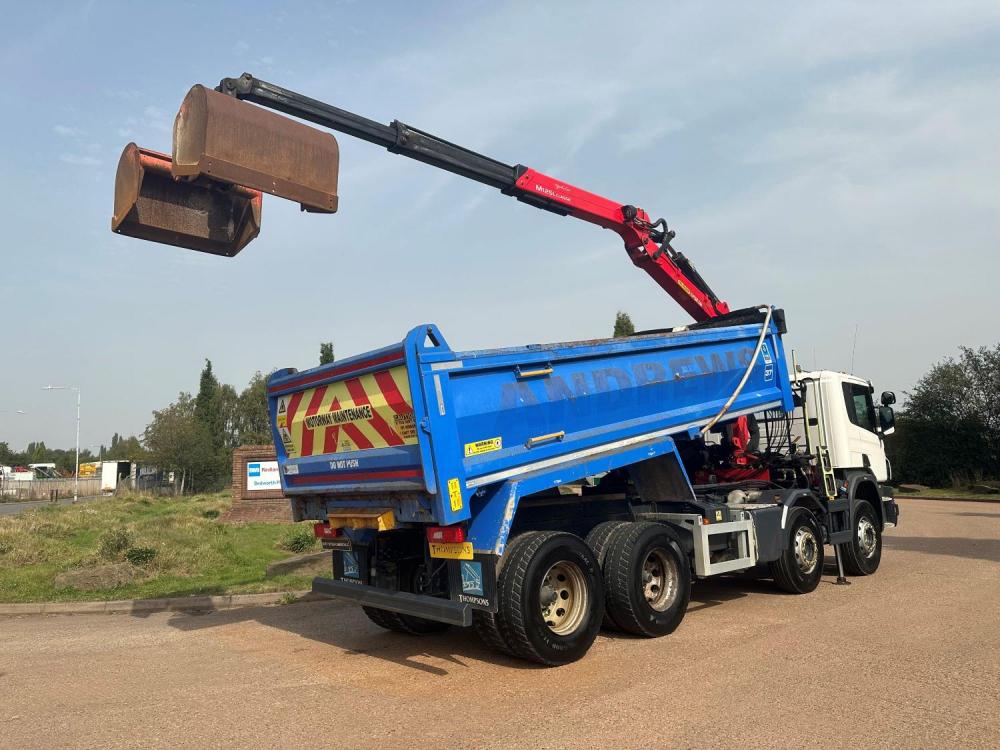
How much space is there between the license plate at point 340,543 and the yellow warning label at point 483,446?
6.53 feet

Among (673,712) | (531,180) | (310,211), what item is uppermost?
Answer: (531,180)

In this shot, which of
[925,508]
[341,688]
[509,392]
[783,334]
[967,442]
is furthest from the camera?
[967,442]

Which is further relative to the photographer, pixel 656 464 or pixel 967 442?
pixel 967 442

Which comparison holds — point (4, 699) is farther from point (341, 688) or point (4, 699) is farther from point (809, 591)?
point (809, 591)

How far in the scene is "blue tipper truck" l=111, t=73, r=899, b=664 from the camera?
5.72 meters

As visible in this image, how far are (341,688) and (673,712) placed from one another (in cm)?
242

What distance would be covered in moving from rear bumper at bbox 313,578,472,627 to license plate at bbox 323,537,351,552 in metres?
0.31

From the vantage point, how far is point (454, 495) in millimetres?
5578

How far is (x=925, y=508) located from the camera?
75.8ft

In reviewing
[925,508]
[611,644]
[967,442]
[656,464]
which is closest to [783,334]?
[656,464]

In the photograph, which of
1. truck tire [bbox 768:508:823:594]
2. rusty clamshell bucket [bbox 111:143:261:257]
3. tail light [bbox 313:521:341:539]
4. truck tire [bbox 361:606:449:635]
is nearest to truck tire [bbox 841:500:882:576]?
truck tire [bbox 768:508:823:594]

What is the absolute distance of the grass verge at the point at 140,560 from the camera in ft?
35.1

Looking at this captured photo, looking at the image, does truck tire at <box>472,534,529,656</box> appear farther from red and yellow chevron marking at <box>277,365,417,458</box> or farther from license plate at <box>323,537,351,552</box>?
license plate at <box>323,537,351,552</box>

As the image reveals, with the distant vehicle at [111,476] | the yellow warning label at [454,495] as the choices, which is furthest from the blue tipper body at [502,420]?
the distant vehicle at [111,476]
